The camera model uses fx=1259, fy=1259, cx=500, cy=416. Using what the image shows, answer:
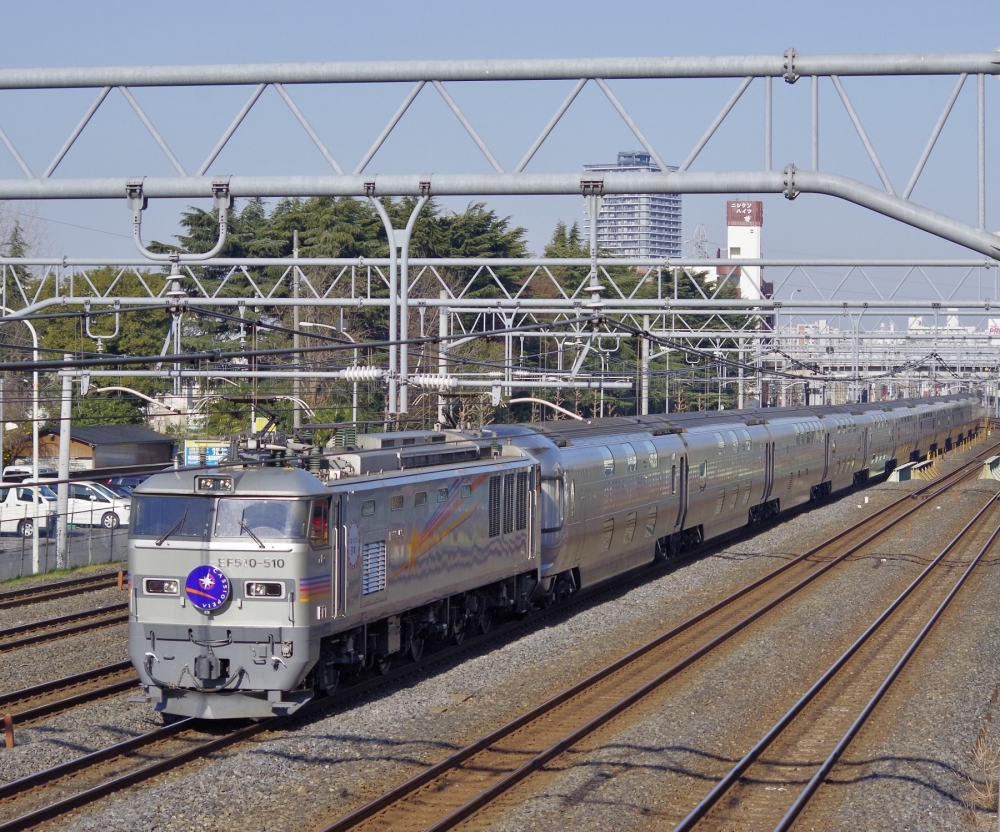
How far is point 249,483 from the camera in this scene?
13.6 metres

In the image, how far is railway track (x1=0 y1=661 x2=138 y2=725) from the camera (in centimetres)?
1477

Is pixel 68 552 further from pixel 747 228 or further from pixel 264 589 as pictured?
pixel 747 228

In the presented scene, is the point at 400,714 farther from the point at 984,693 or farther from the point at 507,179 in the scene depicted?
the point at 984,693

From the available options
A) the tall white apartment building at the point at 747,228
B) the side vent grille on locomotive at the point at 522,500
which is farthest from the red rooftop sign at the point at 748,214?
the side vent grille on locomotive at the point at 522,500

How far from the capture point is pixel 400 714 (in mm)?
14359

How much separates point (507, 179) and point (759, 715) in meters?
7.25

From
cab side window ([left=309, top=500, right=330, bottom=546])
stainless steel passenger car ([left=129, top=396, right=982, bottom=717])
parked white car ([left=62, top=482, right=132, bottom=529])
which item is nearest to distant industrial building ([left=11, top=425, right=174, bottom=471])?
parked white car ([left=62, top=482, right=132, bottom=529])

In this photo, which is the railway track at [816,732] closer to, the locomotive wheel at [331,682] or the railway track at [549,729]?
the railway track at [549,729]

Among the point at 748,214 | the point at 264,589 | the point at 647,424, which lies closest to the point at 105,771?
the point at 264,589

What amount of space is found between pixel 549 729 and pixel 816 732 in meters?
3.05

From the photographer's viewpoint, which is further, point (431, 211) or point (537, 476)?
point (431, 211)

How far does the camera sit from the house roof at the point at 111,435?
37469 millimetres

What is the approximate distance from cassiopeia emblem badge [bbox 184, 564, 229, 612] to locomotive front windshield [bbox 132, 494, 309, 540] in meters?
0.38

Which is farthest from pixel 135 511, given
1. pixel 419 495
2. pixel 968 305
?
pixel 968 305
